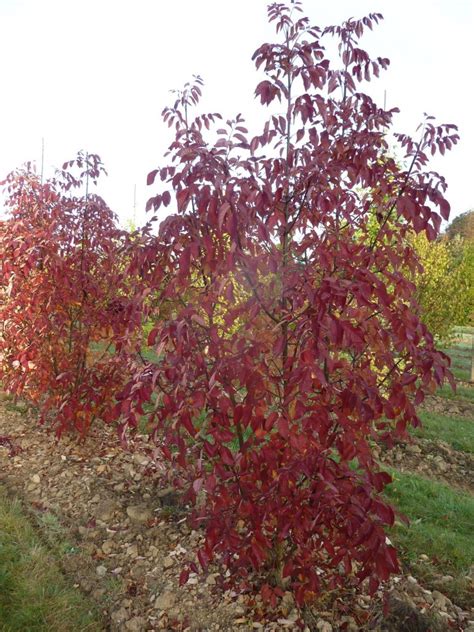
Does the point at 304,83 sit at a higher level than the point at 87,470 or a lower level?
higher

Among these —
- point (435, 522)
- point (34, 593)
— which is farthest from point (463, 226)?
point (34, 593)

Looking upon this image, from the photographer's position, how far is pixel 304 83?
2461mm

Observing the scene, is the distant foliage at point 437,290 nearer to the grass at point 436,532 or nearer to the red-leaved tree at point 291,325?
the grass at point 436,532

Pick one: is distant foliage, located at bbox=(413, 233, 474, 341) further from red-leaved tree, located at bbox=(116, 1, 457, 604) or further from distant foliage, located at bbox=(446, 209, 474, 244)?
distant foliage, located at bbox=(446, 209, 474, 244)

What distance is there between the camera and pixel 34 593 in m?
2.86

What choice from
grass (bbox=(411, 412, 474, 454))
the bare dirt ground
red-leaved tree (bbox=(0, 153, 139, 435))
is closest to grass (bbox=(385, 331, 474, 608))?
the bare dirt ground

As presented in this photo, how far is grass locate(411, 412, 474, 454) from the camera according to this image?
680 centimetres

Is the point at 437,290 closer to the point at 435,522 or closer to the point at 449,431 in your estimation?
the point at 449,431

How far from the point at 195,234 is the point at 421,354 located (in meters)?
1.14

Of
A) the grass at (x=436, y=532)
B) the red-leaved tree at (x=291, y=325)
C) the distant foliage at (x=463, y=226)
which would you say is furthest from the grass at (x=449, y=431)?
the distant foliage at (x=463, y=226)

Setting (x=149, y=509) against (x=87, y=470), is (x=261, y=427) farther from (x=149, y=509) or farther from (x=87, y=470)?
(x=87, y=470)

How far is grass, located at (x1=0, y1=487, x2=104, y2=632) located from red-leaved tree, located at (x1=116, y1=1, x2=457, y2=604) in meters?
0.72

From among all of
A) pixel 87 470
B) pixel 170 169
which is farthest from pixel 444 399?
pixel 170 169

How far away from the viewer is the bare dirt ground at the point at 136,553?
2.66 metres
